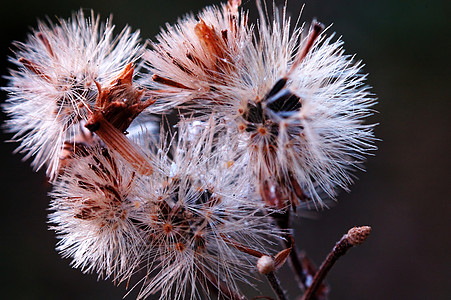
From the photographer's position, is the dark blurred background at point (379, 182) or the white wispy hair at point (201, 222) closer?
the white wispy hair at point (201, 222)

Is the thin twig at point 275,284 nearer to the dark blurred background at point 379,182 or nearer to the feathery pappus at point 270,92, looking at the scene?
the feathery pappus at point 270,92

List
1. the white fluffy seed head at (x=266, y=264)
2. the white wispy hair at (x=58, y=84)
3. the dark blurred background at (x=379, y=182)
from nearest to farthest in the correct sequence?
Result: the white fluffy seed head at (x=266, y=264) < the white wispy hair at (x=58, y=84) < the dark blurred background at (x=379, y=182)

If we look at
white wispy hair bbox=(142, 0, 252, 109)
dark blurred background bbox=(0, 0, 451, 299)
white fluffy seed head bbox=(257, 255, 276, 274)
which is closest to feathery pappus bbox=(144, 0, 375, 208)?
white wispy hair bbox=(142, 0, 252, 109)

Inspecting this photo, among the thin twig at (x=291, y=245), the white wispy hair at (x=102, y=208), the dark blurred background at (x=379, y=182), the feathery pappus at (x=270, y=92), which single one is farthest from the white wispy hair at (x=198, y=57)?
the dark blurred background at (x=379, y=182)

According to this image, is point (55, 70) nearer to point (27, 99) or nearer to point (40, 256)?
point (27, 99)

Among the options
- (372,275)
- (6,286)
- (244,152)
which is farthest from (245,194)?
(6,286)
